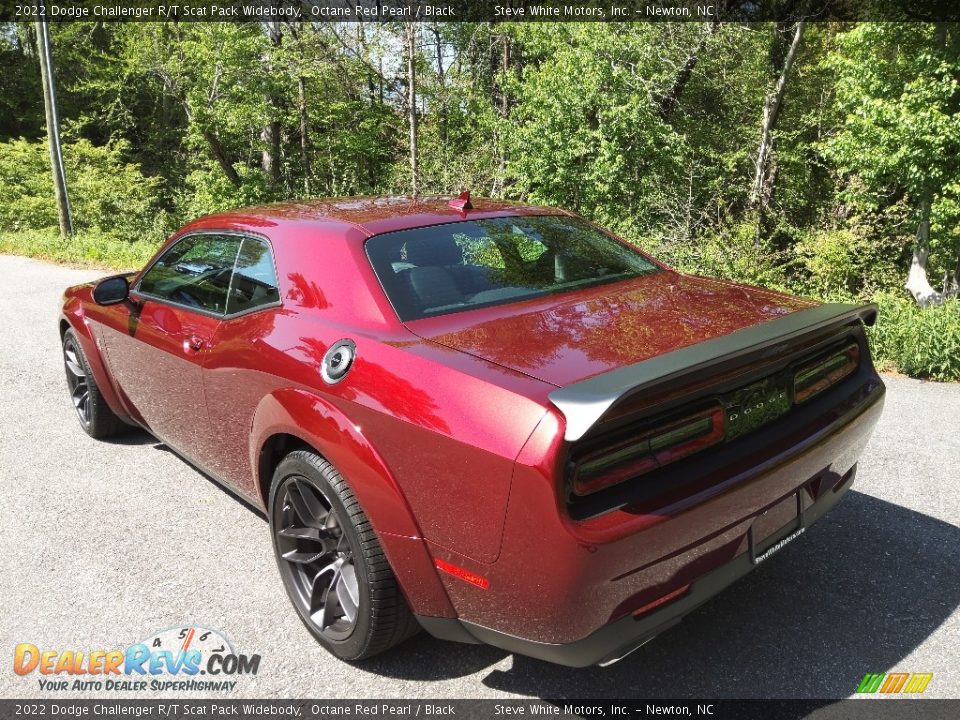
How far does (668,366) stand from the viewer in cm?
198

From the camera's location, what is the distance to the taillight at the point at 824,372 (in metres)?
2.53

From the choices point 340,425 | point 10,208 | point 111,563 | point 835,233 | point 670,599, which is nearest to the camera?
point 670,599

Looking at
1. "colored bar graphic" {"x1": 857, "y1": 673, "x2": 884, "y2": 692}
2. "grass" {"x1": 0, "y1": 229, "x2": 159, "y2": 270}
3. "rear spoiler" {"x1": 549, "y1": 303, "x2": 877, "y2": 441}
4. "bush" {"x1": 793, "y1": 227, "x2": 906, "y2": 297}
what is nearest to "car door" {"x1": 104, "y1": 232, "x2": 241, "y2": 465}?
"rear spoiler" {"x1": 549, "y1": 303, "x2": 877, "y2": 441}

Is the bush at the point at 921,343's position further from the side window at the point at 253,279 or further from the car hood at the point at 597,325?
the side window at the point at 253,279

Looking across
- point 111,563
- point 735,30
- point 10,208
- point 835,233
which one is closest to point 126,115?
point 10,208

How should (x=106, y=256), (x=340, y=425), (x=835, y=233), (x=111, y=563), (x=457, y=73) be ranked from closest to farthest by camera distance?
(x=340, y=425) → (x=111, y=563) → (x=835, y=233) → (x=106, y=256) → (x=457, y=73)

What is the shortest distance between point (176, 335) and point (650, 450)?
2.42 metres

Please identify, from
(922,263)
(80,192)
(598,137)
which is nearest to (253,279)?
(598,137)

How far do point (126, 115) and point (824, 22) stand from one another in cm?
2719

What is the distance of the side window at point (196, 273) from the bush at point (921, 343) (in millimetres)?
5639

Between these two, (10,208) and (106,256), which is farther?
(10,208)

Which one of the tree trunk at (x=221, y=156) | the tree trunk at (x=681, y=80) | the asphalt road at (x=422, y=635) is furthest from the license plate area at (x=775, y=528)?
the tree trunk at (x=221, y=156)

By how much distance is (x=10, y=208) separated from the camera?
83.2ft

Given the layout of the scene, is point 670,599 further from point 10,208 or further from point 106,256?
point 10,208
